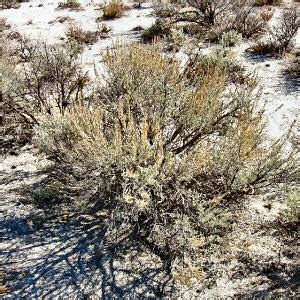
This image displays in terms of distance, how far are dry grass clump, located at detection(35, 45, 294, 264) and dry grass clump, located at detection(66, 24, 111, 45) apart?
18.8ft

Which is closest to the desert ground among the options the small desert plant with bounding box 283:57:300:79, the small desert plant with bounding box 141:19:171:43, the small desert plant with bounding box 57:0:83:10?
the small desert plant with bounding box 283:57:300:79

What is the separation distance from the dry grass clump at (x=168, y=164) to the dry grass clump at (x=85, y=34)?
5741mm

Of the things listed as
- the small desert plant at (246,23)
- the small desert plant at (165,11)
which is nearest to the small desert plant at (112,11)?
the small desert plant at (165,11)

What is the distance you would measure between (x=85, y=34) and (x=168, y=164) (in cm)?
714

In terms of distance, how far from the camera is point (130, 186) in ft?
13.2

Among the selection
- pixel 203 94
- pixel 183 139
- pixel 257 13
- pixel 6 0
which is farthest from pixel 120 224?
pixel 6 0

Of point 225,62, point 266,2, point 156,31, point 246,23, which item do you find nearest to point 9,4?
point 156,31

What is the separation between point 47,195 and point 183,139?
173cm

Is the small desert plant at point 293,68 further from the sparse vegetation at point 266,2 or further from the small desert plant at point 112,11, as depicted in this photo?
the small desert plant at point 112,11

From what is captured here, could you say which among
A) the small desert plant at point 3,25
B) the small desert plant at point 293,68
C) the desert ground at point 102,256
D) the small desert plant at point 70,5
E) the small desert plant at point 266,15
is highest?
the small desert plant at point 70,5

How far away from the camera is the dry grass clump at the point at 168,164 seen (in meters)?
3.95

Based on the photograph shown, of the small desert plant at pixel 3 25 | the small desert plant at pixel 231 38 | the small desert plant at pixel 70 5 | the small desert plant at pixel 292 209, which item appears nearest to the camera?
the small desert plant at pixel 292 209

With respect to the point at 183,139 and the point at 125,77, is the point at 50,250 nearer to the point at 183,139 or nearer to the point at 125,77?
the point at 183,139

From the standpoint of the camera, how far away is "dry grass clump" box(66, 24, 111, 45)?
10094 mm
